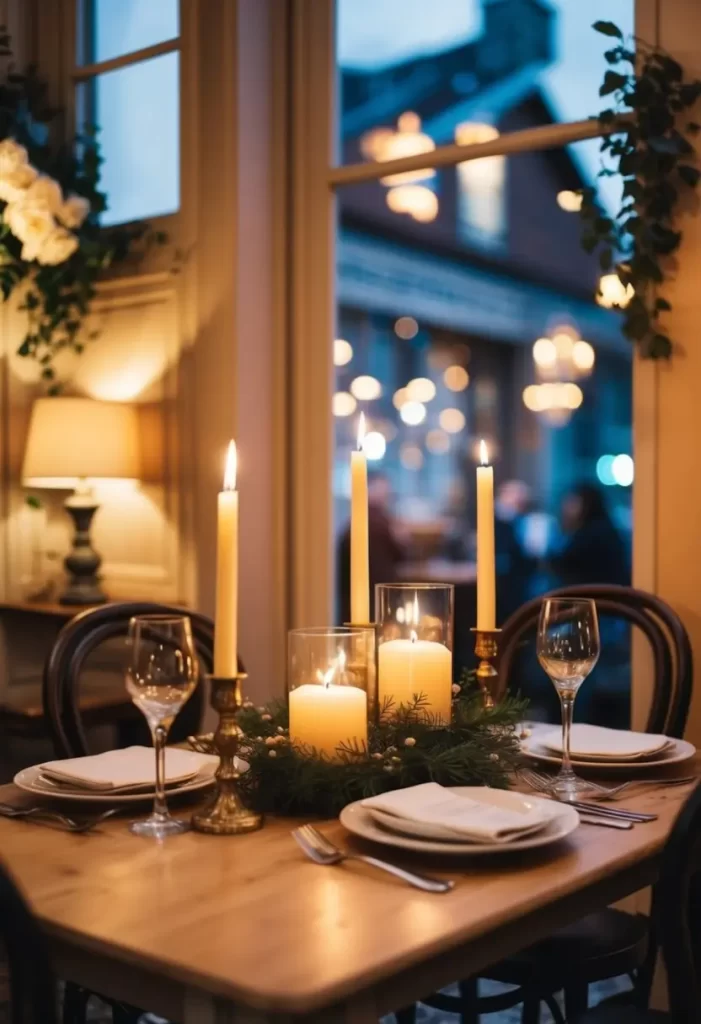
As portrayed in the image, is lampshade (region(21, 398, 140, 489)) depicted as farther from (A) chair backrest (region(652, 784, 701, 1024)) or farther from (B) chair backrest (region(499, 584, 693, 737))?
(A) chair backrest (region(652, 784, 701, 1024))

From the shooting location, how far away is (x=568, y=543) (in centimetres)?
462

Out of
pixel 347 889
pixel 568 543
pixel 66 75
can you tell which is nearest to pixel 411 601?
pixel 347 889

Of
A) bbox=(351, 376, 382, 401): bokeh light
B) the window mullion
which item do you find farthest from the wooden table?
bbox=(351, 376, 382, 401): bokeh light

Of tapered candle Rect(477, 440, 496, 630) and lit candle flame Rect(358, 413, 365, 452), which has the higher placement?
lit candle flame Rect(358, 413, 365, 452)

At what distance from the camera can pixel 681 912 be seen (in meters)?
1.04

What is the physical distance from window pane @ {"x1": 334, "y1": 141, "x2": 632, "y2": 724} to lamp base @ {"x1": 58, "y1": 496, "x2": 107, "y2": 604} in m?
2.98

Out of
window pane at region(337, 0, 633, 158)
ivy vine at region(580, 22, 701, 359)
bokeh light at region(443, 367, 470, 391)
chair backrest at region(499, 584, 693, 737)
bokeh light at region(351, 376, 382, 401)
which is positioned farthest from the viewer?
bokeh light at region(443, 367, 470, 391)

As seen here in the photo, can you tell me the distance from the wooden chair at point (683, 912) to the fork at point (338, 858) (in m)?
0.19

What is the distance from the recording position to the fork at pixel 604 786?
4.63 ft

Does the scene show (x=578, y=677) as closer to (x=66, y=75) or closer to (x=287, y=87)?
(x=287, y=87)

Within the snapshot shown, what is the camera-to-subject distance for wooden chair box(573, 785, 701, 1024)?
1.02 meters

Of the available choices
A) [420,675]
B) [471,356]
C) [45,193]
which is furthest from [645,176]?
[471,356]

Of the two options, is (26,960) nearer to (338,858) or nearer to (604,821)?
(338,858)

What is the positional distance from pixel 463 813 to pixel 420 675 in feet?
0.95
